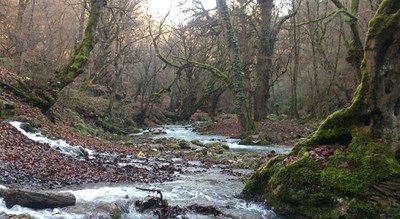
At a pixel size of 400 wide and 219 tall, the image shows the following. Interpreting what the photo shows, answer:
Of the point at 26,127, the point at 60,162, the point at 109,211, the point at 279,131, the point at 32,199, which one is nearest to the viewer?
the point at 32,199

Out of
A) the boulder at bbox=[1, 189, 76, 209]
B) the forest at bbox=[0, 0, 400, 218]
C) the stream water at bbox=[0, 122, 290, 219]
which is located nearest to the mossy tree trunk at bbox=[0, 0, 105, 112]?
the forest at bbox=[0, 0, 400, 218]

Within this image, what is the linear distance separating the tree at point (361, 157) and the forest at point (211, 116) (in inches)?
0.9

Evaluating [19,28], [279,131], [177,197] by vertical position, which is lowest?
[177,197]

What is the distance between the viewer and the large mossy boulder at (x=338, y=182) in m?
7.33

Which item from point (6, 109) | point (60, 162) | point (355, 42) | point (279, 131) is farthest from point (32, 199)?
point (279, 131)

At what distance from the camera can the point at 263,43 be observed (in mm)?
32344

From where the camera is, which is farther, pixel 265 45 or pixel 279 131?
pixel 265 45

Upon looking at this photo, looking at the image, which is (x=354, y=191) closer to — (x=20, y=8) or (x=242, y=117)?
(x=242, y=117)

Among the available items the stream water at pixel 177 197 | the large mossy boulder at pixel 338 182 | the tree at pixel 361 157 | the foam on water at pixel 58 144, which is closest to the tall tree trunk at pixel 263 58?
the foam on water at pixel 58 144

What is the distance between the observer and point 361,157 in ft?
26.3

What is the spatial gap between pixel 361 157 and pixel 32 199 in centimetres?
638

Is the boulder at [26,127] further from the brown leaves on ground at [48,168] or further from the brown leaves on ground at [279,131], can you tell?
the brown leaves on ground at [279,131]

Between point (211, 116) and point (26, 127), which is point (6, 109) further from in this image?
point (211, 116)

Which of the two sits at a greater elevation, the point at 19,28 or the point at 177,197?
the point at 19,28
